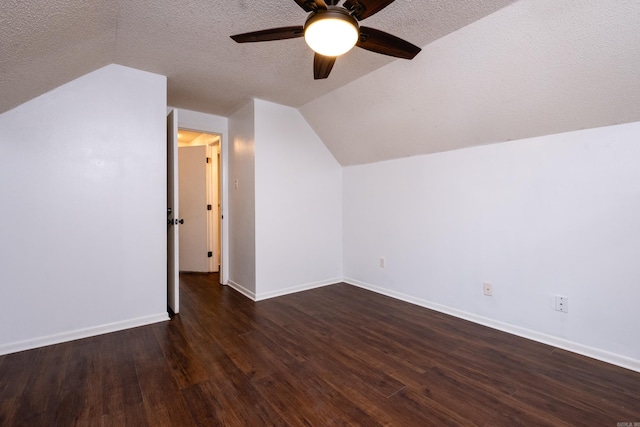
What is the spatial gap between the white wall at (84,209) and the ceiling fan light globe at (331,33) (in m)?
1.98

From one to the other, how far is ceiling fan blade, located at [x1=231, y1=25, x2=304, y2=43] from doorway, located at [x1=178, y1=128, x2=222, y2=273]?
11.0ft

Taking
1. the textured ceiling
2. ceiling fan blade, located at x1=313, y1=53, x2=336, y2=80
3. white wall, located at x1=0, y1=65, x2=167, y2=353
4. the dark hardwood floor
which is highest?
the textured ceiling

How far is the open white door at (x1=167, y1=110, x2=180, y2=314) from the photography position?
2.89 meters

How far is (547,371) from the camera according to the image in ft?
6.14

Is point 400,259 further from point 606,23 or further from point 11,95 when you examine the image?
point 11,95

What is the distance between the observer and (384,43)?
Answer: 66.3 inches

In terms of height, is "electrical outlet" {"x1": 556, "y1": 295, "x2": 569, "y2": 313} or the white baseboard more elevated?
"electrical outlet" {"x1": 556, "y1": 295, "x2": 569, "y2": 313}

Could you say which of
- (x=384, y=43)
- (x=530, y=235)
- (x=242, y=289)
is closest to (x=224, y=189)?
(x=242, y=289)

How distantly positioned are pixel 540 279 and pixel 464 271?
1.98 ft

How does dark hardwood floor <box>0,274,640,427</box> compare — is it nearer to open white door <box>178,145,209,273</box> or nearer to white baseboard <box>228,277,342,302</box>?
white baseboard <box>228,277,342,302</box>

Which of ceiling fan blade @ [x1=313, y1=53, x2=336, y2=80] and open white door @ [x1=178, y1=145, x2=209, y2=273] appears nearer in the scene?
ceiling fan blade @ [x1=313, y1=53, x2=336, y2=80]

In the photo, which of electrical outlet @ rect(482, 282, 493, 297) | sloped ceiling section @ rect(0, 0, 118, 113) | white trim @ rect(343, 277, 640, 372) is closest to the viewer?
sloped ceiling section @ rect(0, 0, 118, 113)

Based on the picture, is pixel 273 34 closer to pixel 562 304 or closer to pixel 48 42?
pixel 48 42

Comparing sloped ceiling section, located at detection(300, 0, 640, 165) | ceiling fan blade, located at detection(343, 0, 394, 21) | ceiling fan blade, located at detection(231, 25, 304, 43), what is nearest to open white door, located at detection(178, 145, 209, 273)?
sloped ceiling section, located at detection(300, 0, 640, 165)
